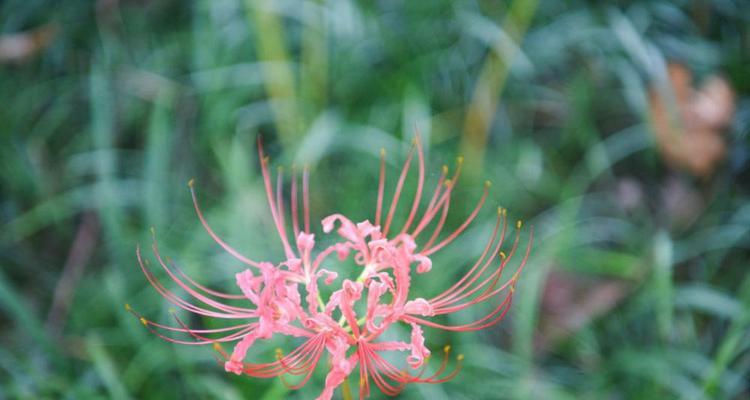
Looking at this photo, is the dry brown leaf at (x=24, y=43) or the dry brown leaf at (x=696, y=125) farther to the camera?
the dry brown leaf at (x=24, y=43)

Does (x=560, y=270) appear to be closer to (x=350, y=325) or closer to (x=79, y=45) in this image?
(x=350, y=325)

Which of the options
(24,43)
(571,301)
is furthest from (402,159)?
(24,43)

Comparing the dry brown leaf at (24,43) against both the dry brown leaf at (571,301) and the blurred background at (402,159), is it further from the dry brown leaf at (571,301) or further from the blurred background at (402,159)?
the dry brown leaf at (571,301)

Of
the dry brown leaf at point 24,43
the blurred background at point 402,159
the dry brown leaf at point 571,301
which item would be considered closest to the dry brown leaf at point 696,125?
the blurred background at point 402,159

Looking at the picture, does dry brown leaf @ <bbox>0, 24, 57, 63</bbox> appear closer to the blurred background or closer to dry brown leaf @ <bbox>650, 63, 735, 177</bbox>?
the blurred background

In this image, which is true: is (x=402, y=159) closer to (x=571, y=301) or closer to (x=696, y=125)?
(x=571, y=301)

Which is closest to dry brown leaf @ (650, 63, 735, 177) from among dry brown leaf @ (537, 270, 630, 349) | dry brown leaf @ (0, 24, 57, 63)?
dry brown leaf @ (537, 270, 630, 349)

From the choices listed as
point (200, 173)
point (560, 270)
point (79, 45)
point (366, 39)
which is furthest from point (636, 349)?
point (79, 45)
